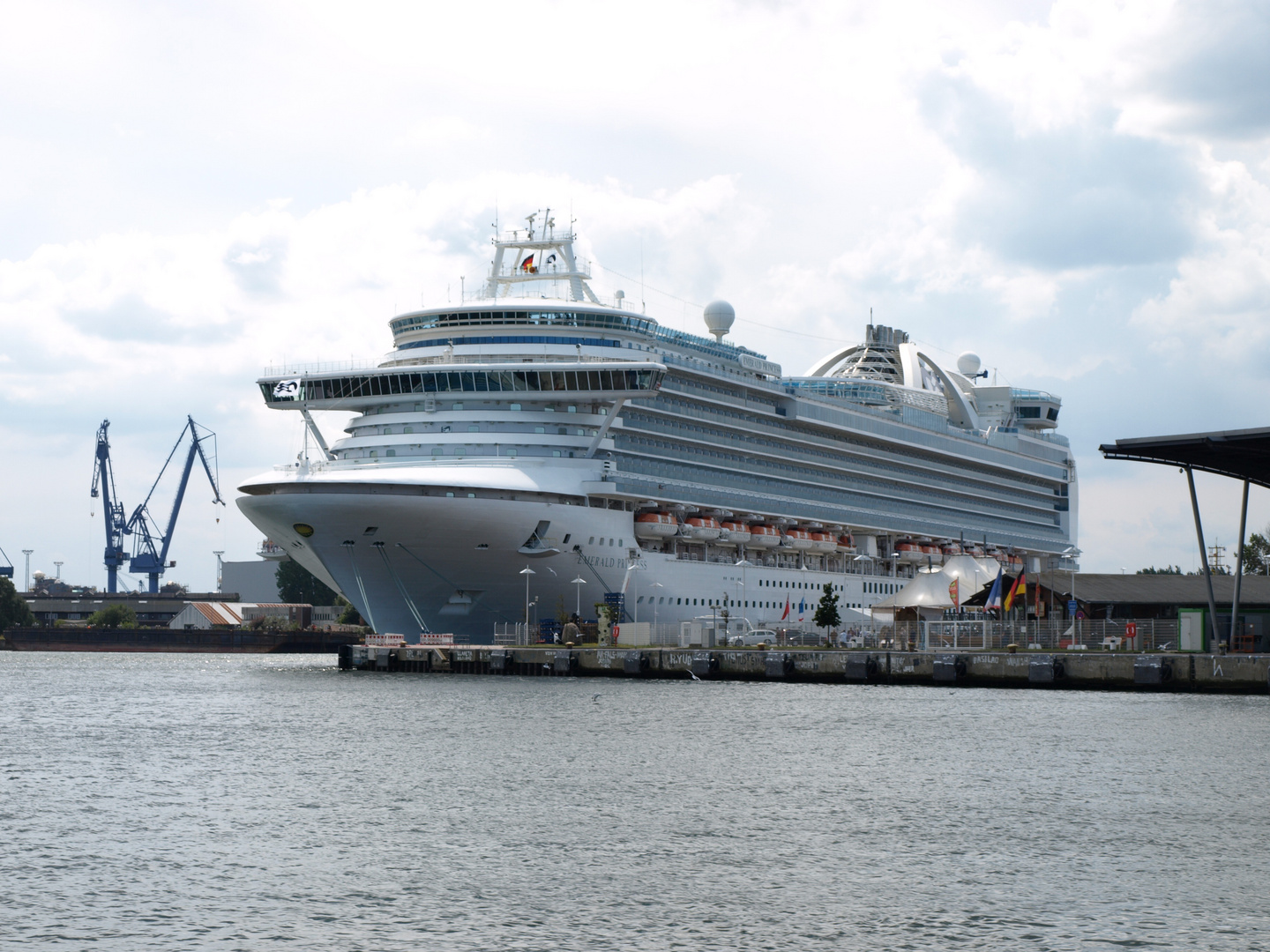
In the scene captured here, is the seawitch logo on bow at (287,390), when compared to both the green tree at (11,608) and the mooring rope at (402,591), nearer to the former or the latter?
the mooring rope at (402,591)

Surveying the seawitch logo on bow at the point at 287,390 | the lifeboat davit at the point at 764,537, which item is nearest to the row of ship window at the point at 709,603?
the lifeboat davit at the point at 764,537

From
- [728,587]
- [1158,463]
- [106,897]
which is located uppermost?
[1158,463]

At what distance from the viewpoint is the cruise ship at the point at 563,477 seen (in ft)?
207

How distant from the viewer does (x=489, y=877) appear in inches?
855

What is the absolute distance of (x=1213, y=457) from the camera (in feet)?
187

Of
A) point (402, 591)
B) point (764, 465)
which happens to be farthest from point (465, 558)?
point (764, 465)

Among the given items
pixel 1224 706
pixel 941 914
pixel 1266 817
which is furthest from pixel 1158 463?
pixel 941 914

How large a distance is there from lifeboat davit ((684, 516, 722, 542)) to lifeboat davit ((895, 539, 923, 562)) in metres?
24.3

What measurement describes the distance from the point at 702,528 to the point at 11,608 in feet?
339

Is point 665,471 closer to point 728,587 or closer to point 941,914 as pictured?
point 728,587

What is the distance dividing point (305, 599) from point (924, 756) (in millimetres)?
144370

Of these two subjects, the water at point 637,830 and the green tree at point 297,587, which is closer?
the water at point 637,830

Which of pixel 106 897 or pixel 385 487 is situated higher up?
pixel 385 487

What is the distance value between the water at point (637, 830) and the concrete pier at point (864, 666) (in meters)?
6.70
